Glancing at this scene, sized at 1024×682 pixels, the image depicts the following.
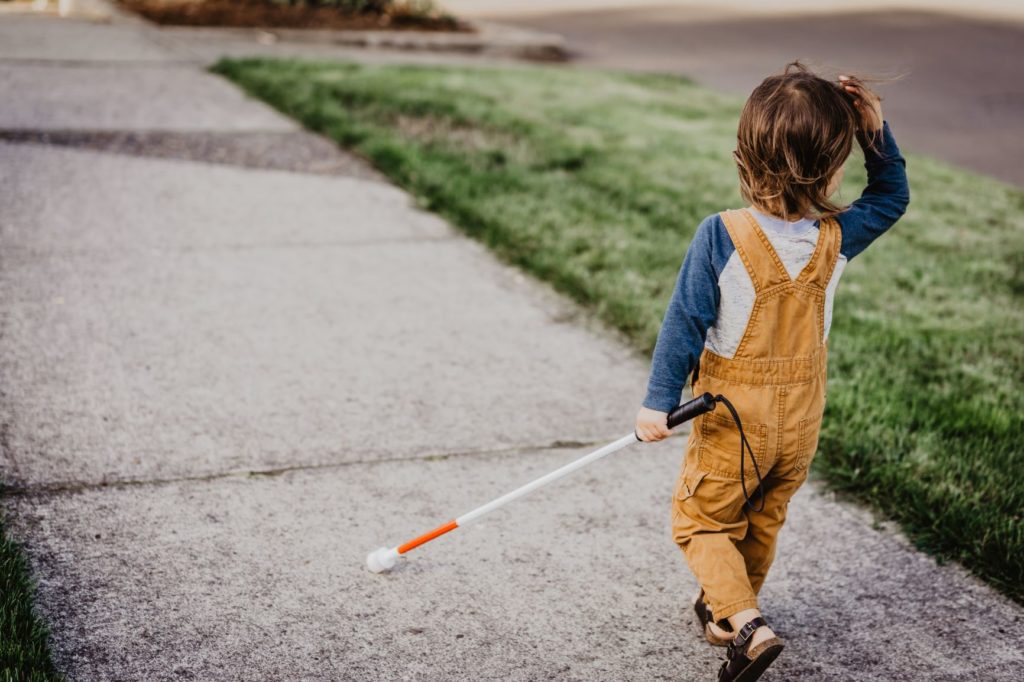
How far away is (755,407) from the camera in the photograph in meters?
2.34

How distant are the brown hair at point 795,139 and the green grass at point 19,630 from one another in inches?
72.5

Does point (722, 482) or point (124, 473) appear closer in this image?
point (722, 482)

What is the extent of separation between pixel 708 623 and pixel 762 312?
82 cm

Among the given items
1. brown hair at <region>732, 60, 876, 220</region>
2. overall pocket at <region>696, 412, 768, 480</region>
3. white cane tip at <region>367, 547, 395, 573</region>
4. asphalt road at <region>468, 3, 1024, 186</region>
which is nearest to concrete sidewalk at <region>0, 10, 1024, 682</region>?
white cane tip at <region>367, 547, 395, 573</region>

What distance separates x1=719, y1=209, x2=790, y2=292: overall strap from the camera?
7.48ft

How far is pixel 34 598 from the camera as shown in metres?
2.53

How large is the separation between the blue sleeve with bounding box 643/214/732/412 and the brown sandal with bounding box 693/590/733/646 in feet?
1.94

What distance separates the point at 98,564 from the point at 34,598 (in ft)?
0.64

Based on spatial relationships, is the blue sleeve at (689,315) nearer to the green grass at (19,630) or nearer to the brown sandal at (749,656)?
the brown sandal at (749,656)

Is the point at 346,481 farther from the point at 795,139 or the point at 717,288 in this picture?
the point at 795,139

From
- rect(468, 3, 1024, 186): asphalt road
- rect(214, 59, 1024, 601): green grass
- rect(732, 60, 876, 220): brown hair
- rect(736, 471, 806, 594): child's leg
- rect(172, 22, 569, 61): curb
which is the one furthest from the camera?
rect(172, 22, 569, 61): curb

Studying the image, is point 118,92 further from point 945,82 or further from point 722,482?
point 945,82

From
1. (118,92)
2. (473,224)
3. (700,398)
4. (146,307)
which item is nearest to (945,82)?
(473,224)

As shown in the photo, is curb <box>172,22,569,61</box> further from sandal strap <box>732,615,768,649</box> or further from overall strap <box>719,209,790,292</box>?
sandal strap <box>732,615,768,649</box>
